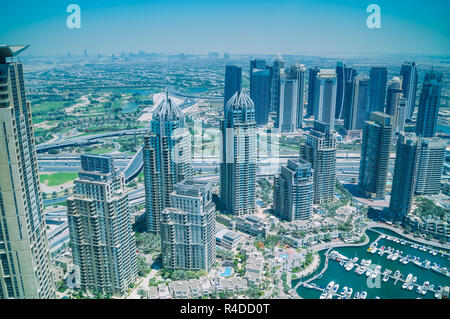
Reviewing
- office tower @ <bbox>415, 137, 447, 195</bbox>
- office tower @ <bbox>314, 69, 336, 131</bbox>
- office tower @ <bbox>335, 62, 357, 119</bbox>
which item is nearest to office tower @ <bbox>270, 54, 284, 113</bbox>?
office tower @ <bbox>314, 69, 336, 131</bbox>

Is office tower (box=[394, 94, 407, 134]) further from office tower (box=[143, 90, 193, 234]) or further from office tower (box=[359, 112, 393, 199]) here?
office tower (box=[143, 90, 193, 234])

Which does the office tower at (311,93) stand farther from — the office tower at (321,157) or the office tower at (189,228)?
the office tower at (189,228)

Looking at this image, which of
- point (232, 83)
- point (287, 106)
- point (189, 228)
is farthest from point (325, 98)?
point (189, 228)

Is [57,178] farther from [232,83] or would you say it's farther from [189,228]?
Answer: [232,83]

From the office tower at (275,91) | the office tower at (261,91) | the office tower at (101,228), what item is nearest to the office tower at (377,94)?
the office tower at (275,91)

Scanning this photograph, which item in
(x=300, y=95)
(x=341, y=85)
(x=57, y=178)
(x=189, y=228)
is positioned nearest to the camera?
(x=189, y=228)
